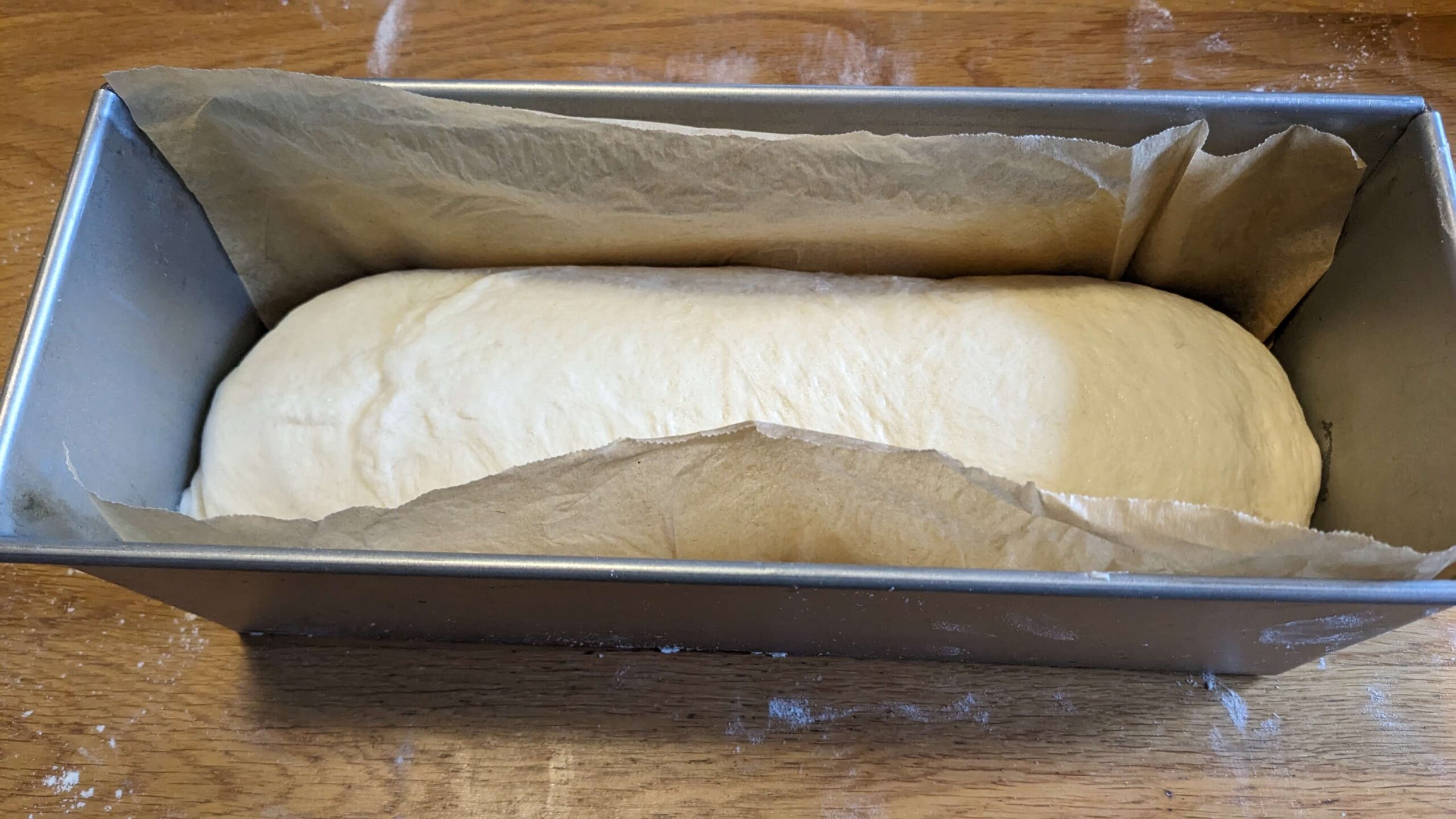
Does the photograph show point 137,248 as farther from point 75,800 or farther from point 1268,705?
point 1268,705

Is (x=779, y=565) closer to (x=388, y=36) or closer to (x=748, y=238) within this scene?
(x=748, y=238)

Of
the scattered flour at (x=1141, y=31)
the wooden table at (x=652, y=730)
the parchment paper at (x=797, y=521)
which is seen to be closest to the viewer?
the parchment paper at (x=797, y=521)

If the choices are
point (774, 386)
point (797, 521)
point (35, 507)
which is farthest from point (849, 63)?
point (35, 507)

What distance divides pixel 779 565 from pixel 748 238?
1.32 feet

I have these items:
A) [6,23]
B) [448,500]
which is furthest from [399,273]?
[6,23]

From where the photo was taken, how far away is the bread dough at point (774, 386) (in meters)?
0.85

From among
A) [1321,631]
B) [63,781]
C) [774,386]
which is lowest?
[63,781]

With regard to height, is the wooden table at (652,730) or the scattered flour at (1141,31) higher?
the scattered flour at (1141,31)

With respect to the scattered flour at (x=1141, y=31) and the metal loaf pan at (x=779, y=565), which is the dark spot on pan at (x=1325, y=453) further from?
the scattered flour at (x=1141, y=31)

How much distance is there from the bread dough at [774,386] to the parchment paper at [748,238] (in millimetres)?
54

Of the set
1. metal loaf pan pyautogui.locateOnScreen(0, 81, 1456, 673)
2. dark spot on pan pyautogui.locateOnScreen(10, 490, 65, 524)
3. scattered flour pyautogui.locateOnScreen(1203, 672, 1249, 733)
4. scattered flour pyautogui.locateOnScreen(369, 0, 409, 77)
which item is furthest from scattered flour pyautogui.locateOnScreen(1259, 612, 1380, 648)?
scattered flour pyautogui.locateOnScreen(369, 0, 409, 77)

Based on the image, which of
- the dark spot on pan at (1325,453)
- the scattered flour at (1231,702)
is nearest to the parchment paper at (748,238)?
the dark spot on pan at (1325,453)

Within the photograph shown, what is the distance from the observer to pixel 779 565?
2.22ft

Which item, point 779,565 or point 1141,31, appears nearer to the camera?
point 779,565
